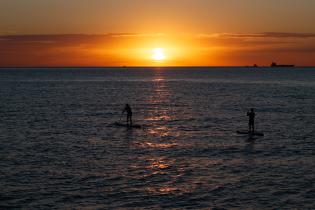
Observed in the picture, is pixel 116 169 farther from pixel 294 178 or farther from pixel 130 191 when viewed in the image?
pixel 294 178

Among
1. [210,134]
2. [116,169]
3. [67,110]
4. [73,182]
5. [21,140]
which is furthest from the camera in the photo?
[67,110]

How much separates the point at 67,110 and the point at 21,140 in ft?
87.7

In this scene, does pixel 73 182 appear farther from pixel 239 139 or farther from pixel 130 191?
pixel 239 139

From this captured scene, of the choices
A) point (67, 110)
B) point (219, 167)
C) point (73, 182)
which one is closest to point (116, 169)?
point (73, 182)

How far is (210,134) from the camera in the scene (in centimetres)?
3916

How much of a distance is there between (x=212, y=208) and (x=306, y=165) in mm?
9879

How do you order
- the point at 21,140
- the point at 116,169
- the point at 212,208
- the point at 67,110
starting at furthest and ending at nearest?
1. the point at 67,110
2. the point at 21,140
3. the point at 116,169
4. the point at 212,208

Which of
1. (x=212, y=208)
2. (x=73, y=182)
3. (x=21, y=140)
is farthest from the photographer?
(x=21, y=140)

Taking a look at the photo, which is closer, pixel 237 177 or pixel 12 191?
pixel 12 191

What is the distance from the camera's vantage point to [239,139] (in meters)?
36.5

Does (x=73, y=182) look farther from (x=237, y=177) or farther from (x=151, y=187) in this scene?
(x=237, y=177)

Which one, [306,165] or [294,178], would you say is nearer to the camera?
[294,178]

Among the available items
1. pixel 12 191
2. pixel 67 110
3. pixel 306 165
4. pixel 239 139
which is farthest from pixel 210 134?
pixel 67 110

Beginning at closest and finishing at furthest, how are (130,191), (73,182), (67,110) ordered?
(130,191), (73,182), (67,110)
